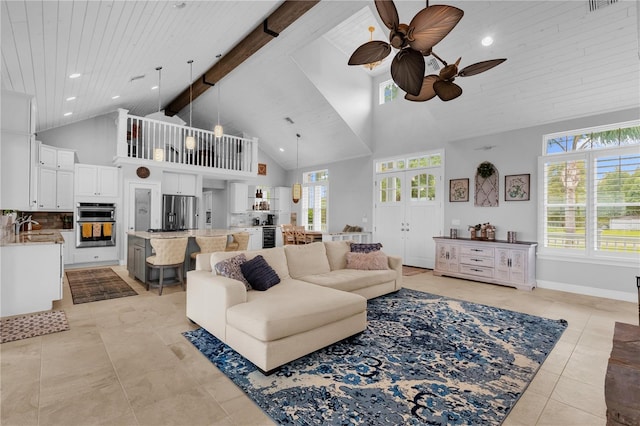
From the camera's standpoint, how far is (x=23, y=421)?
6.15ft

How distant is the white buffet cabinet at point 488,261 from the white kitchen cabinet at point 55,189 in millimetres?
8064

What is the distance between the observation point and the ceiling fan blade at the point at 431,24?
7.05ft

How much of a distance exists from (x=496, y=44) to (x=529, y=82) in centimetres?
88

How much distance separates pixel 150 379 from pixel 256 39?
17.6ft

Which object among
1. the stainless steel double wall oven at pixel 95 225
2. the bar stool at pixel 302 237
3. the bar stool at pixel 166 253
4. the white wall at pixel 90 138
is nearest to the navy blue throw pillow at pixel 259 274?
the bar stool at pixel 166 253

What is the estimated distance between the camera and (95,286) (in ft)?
17.2

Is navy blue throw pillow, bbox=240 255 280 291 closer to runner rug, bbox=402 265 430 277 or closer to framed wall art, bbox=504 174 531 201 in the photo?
runner rug, bbox=402 265 430 277

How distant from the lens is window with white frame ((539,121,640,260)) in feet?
15.6

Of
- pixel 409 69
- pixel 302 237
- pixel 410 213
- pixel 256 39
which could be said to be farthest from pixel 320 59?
pixel 409 69

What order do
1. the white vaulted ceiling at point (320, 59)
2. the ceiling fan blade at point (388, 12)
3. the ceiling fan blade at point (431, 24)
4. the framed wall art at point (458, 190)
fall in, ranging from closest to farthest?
the ceiling fan blade at point (431, 24) < the ceiling fan blade at point (388, 12) < the white vaulted ceiling at point (320, 59) < the framed wall art at point (458, 190)

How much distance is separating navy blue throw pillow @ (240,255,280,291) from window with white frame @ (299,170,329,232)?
624 cm

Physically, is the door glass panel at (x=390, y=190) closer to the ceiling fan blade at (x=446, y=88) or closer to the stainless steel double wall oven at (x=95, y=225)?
the ceiling fan blade at (x=446, y=88)

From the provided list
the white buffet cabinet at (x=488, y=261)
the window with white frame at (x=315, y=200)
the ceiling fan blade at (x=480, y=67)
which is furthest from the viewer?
the window with white frame at (x=315, y=200)

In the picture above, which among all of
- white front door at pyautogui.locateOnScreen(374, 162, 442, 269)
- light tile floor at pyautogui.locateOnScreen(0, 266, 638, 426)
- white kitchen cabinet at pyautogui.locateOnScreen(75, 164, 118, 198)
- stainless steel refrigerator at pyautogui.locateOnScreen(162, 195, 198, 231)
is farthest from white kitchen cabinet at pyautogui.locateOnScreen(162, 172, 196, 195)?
white front door at pyautogui.locateOnScreen(374, 162, 442, 269)
